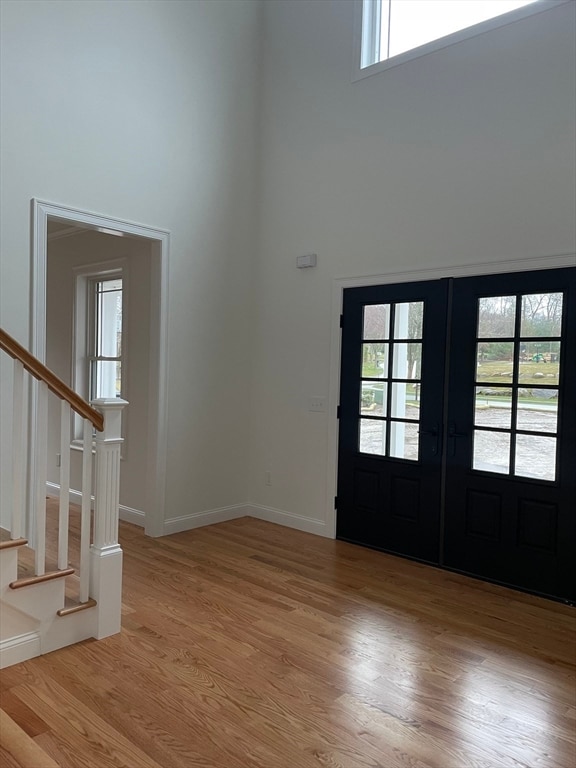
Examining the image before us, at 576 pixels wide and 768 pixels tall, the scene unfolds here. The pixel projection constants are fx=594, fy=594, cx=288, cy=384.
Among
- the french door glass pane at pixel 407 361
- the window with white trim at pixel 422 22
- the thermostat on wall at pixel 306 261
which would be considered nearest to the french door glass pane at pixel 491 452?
the french door glass pane at pixel 407 361

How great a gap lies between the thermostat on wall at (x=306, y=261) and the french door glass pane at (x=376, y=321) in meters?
0.66

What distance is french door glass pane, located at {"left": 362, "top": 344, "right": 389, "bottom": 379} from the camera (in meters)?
4.52

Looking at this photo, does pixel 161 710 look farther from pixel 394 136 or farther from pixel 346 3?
pixel 346 3

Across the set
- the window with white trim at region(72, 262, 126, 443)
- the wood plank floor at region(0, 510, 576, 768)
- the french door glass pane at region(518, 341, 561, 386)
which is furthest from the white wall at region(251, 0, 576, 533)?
the wood plank floor at region(0, 510, 576, 768)

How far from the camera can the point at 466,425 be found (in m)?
4.05

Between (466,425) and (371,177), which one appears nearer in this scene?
(466,425)

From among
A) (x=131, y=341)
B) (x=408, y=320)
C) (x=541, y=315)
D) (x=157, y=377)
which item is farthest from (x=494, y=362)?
(x=131, y=341)

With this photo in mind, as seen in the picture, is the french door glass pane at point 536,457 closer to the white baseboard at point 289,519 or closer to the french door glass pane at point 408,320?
the french door glass pane at point 408,320

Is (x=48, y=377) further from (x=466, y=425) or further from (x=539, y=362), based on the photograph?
(x=539, y=362)

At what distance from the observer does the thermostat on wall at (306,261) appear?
4.95 meters

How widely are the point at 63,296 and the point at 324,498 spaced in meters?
3.22

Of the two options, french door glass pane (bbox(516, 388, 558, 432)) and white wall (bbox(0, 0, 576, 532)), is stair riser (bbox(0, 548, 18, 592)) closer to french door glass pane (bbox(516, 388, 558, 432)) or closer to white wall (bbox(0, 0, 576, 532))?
white wall (bbox(0, 0, 576, 532))

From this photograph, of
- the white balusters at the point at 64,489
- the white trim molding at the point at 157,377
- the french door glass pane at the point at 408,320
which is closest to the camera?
the white balusters at the point at 64,489

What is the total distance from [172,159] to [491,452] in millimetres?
3265
